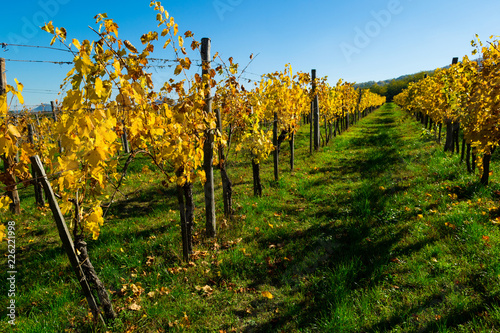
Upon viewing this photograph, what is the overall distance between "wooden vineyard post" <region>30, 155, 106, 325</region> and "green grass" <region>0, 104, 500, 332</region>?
0.35 meters

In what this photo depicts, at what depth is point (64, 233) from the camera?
248cm

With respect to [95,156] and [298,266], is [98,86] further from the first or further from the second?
[298,266]

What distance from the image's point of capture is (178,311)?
3.03m

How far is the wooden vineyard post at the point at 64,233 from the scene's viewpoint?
2307 mm

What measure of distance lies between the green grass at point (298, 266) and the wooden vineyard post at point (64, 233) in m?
0.35

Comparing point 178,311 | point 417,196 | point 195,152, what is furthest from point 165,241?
point 417,196

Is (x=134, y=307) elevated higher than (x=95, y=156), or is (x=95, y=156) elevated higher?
(x=95, y=156)

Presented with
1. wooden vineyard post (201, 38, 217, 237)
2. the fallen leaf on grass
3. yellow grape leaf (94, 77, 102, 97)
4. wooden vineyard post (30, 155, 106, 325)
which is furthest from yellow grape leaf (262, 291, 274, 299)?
yellow grape leaf (94, 77, 102, 97)

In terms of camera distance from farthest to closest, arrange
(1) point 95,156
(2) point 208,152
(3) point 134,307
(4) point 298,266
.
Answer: (2) point 208,152 < (4) point 298,266 < (3) point 134,307 < (1) point 95,156

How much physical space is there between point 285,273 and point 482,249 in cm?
280

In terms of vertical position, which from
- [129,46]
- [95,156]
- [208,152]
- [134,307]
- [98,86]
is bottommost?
[134,307]

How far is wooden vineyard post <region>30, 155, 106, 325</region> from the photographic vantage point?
2.31 meters

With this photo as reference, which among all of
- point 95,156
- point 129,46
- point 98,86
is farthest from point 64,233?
point 129,46

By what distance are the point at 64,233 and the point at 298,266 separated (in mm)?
2997
